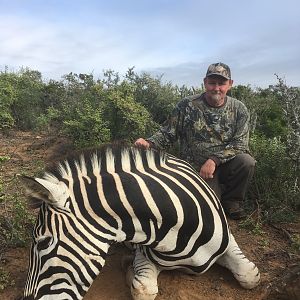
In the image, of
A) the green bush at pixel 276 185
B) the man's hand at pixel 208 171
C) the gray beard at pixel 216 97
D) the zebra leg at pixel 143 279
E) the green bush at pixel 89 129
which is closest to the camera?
the zebra leg at pixel 143 279

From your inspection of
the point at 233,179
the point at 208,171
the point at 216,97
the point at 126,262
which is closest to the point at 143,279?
the point at 126,262

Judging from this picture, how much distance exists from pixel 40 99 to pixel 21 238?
7443mm

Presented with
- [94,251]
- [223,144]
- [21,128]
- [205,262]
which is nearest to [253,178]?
[223,144]

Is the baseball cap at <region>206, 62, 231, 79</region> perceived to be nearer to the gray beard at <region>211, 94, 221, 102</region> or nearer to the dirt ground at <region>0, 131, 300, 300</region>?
the gray beard at <region>211, 94, 221, 102</region>

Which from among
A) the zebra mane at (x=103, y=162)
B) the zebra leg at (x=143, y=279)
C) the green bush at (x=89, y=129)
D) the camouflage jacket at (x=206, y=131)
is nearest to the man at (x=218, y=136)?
the camouflage jacket at (x=206, y=131)

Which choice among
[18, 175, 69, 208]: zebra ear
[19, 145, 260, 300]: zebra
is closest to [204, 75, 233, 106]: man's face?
[19, 145, 260, 300]: zebra

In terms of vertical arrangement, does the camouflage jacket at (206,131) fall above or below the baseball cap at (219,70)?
below

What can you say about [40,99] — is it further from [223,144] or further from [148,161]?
[148,161]

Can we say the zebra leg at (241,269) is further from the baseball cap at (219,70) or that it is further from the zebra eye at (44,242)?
the baseball cap at (219,70)

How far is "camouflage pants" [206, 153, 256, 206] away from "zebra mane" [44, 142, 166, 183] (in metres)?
1.62

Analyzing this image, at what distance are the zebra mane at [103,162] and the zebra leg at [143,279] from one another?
79cm

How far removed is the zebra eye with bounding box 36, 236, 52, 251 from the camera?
9.45 ft

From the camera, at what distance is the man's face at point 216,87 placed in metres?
4.75

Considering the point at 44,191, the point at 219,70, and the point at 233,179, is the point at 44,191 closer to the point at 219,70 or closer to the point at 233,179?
the point at 219,70
